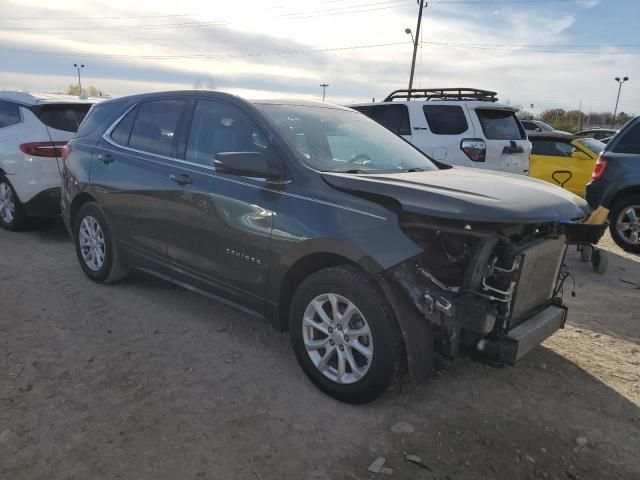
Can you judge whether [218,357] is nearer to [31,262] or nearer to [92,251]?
[92,251]

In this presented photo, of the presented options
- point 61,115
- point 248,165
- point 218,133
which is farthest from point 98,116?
point 248,165

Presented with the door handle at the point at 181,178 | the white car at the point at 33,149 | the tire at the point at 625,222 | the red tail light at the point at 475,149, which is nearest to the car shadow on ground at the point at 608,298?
the tire at the point at 625,222

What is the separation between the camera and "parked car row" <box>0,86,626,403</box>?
2832 millimetres

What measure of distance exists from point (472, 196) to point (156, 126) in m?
2.75

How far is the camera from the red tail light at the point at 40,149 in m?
6.38

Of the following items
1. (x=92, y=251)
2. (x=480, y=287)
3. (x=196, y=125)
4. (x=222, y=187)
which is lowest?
(x=92, y=251)

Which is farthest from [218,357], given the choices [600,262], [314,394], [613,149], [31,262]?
[613,149]

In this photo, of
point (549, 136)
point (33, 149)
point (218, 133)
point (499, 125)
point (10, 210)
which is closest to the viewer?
point (218, 133)

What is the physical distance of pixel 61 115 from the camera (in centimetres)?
671

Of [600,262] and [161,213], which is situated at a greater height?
[161,213]

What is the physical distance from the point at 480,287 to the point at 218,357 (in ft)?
6.15

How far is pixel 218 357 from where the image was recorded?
146 inches

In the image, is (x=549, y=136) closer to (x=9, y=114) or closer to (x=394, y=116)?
(x=394, y=116)

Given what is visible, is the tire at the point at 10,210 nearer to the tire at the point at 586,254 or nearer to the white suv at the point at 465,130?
the white suv at the point at 465,130
